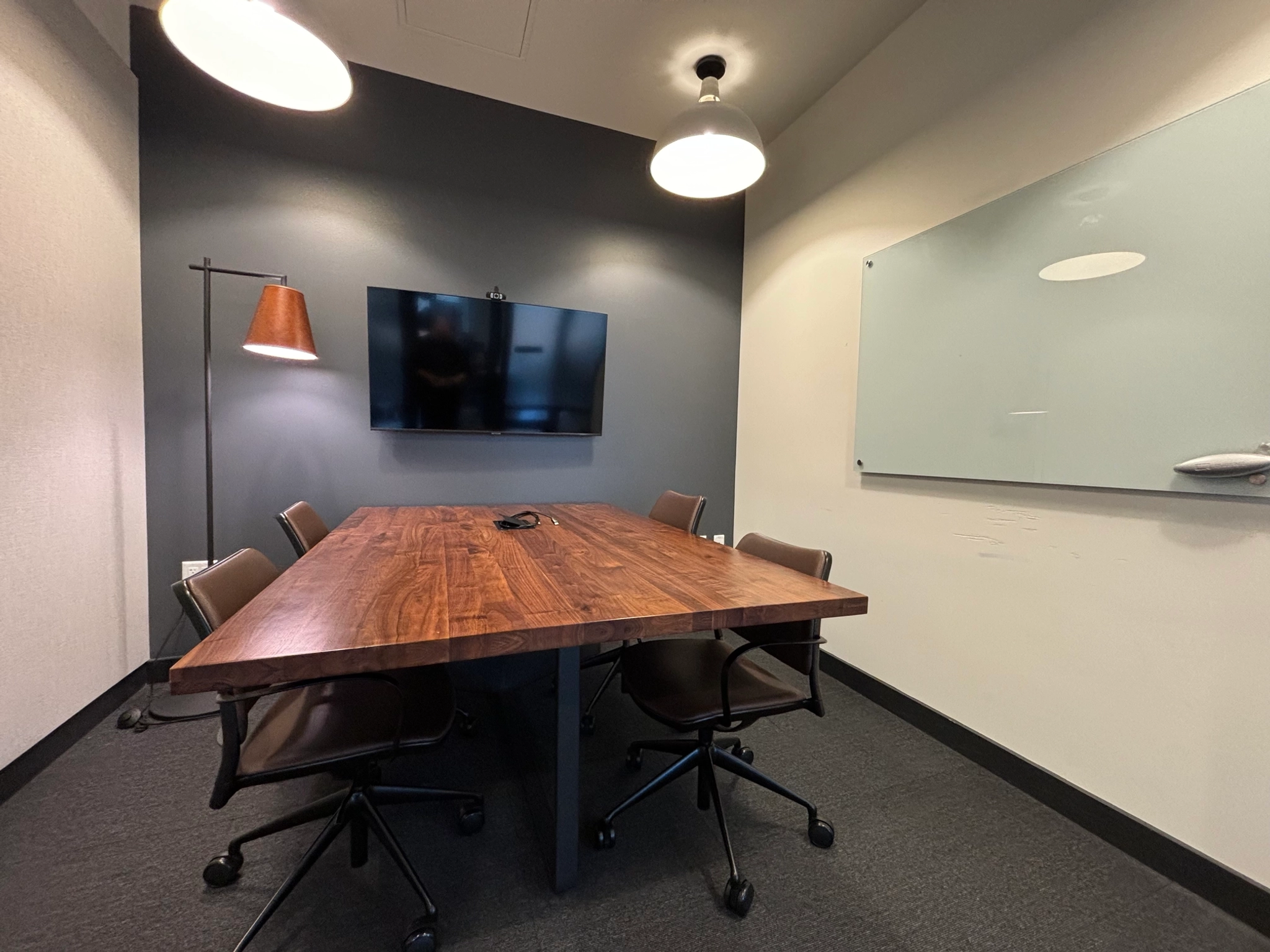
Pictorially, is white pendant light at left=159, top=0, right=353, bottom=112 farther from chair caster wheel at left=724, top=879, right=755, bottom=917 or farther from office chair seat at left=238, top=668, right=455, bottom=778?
chair caster wheel at left=724, top=879, right=755, bottom=917

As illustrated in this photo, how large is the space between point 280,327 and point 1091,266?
3.13 metres

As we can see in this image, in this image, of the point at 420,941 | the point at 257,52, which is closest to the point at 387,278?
the point at 257,52

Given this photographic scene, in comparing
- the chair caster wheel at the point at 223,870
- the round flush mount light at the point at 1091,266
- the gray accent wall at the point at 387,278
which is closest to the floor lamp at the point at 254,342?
the gray accent wall at the point at 387,278

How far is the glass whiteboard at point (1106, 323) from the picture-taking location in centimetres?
121

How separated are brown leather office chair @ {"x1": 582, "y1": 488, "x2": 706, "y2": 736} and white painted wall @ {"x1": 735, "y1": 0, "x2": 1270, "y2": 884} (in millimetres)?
887

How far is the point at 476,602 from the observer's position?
3.43ft

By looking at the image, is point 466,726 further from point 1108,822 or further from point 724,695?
point 1108,822

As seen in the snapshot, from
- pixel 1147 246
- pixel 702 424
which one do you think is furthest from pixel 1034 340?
pixel 702 424

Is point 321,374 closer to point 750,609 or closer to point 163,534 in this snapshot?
point 163,534

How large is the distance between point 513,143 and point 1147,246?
2992 millimetres

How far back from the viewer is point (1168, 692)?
4.41ft

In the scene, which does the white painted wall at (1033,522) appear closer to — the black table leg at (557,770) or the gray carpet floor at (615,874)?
the gray carpet floor at (615,874)

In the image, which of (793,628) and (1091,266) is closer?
(793,628)

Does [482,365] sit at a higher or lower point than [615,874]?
higher
